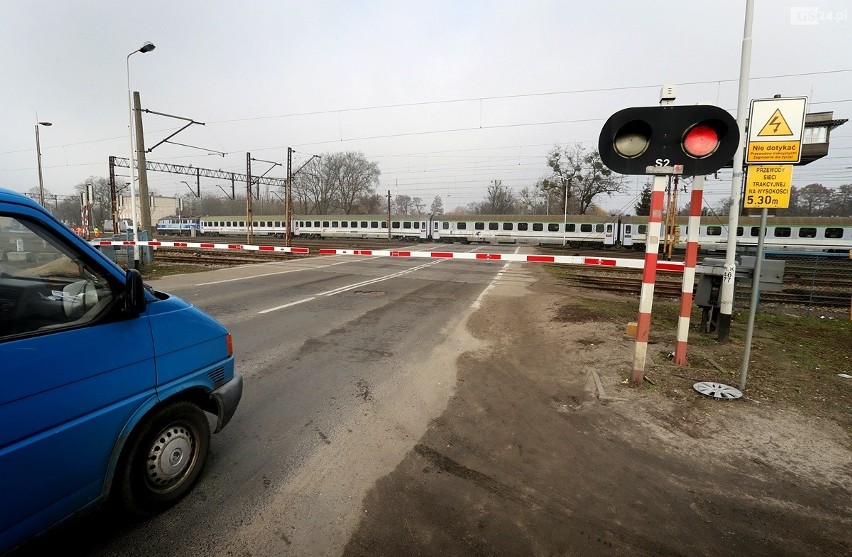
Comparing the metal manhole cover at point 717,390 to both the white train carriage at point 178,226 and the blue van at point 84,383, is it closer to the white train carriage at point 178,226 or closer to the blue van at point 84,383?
the blue van at point 84,383

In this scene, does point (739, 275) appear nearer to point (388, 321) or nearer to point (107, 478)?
point (388, 321)

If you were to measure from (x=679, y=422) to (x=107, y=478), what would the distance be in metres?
4.77

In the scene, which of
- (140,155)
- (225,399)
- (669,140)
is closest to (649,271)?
(669,140)

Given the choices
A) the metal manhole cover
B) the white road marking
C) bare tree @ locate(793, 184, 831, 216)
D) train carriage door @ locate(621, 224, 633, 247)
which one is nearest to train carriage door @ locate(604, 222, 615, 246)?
train carriage door @ locate(621, 224, 633, 247)

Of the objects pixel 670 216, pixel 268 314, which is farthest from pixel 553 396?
pixel 670 216

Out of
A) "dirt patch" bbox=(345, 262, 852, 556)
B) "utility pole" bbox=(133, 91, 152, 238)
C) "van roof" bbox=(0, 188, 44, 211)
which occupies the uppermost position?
"utility pole" bbox=(133, 91, 152, 238)

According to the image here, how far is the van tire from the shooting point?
2436 mm

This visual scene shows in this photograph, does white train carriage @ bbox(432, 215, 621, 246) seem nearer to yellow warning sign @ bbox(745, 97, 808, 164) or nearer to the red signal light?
yellow warning sign @ bbox(745, 97, 808, 164)

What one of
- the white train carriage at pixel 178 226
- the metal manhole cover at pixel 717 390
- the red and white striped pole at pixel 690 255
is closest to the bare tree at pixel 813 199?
the red and white striped pole at pixel 690 255

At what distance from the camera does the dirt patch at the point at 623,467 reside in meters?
2.52

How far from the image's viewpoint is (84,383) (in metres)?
2.11

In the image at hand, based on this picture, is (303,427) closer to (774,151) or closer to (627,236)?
(774,151)

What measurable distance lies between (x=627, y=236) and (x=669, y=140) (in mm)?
34571

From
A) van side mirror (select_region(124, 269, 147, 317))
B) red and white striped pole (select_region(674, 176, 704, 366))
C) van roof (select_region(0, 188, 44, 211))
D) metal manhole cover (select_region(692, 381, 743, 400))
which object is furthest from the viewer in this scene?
red and white striped pole (select_region(674, 176, 704, 366))
